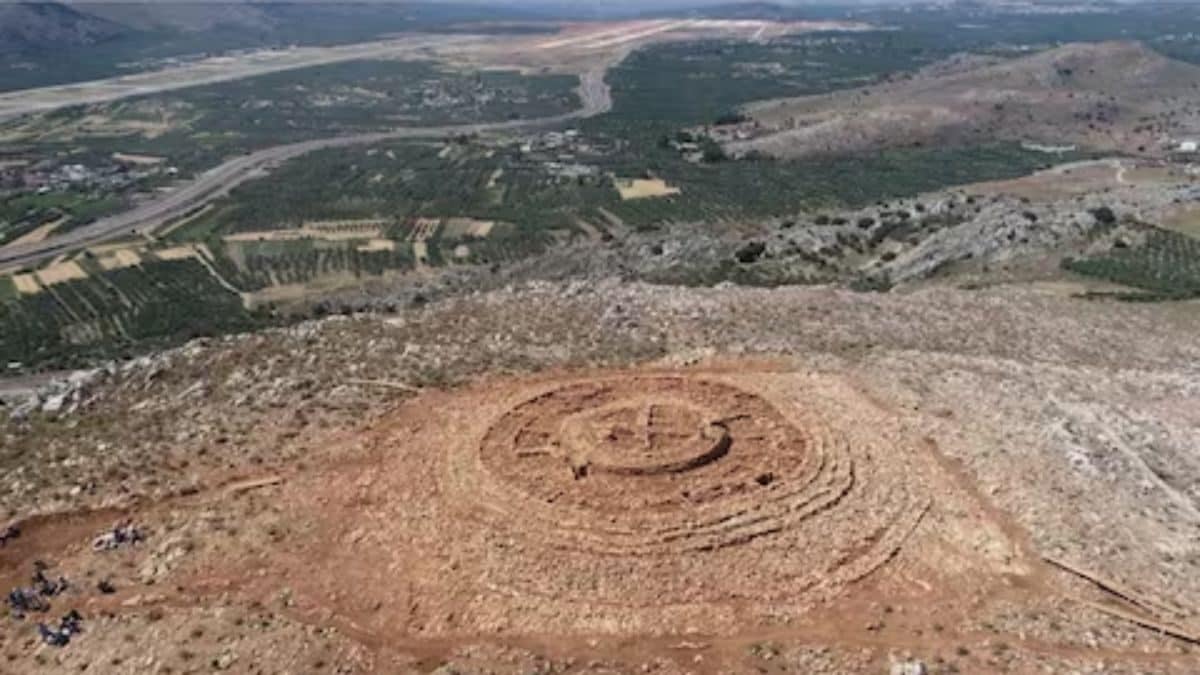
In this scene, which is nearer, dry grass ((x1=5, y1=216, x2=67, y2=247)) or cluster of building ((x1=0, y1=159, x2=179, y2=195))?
dry grass ((x1=5, y1=216, x2=67, y2=247))

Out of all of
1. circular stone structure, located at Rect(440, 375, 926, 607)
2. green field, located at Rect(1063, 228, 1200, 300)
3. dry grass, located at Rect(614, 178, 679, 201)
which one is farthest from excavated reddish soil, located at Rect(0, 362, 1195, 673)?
dry grass, located at Rect(614, 178, 679, 201)

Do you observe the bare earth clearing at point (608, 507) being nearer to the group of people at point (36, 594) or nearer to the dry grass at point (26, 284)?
the group of people at point (36, 594)

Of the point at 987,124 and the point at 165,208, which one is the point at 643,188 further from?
the point at 987,124

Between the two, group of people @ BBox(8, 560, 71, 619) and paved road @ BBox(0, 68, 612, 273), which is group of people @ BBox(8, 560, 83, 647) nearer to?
group of people @ BBox(8, 560, 71, 619)

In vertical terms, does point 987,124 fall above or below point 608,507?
below

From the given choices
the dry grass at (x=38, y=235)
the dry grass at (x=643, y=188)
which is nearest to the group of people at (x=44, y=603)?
the dry grass at (x=643, y=188)

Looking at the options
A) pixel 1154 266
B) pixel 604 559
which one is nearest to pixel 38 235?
pixel 1154 266

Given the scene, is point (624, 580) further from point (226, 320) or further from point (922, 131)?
point (922, 131)
